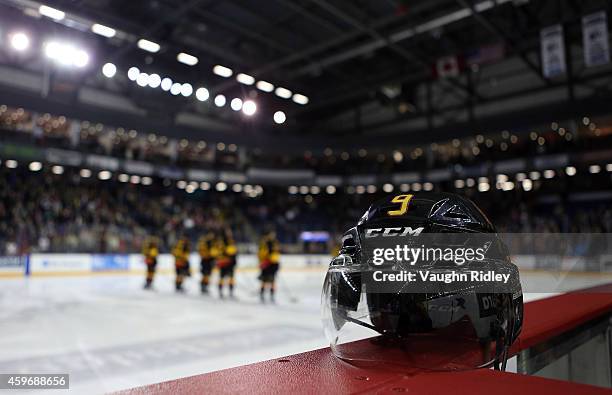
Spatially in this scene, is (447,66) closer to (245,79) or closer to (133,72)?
(245,79)

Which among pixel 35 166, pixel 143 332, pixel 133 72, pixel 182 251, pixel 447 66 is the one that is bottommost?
pixel 143 332

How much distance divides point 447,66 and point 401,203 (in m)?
15.3

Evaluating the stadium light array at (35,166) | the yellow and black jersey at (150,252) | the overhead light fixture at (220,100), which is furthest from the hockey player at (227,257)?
the stadium light array at (35,166)

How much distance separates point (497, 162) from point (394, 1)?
11516 millimetres

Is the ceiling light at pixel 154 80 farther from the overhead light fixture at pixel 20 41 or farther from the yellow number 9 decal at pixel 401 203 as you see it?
the yellow number 9 decal at pixel 401 203

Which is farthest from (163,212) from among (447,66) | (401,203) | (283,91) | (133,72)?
(401,203)

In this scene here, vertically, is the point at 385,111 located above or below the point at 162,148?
above

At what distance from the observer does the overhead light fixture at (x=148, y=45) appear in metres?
13.8

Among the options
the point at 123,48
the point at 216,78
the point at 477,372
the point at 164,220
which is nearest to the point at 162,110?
the point at 216,78

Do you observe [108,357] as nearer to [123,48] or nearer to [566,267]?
[566,267]

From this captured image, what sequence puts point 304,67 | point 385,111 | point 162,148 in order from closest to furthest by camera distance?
point 304,67 < point 162,148 < point 385,111

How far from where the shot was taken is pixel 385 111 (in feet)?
90.8

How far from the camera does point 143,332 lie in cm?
554

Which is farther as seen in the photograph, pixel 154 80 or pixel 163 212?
pixel 163 212
